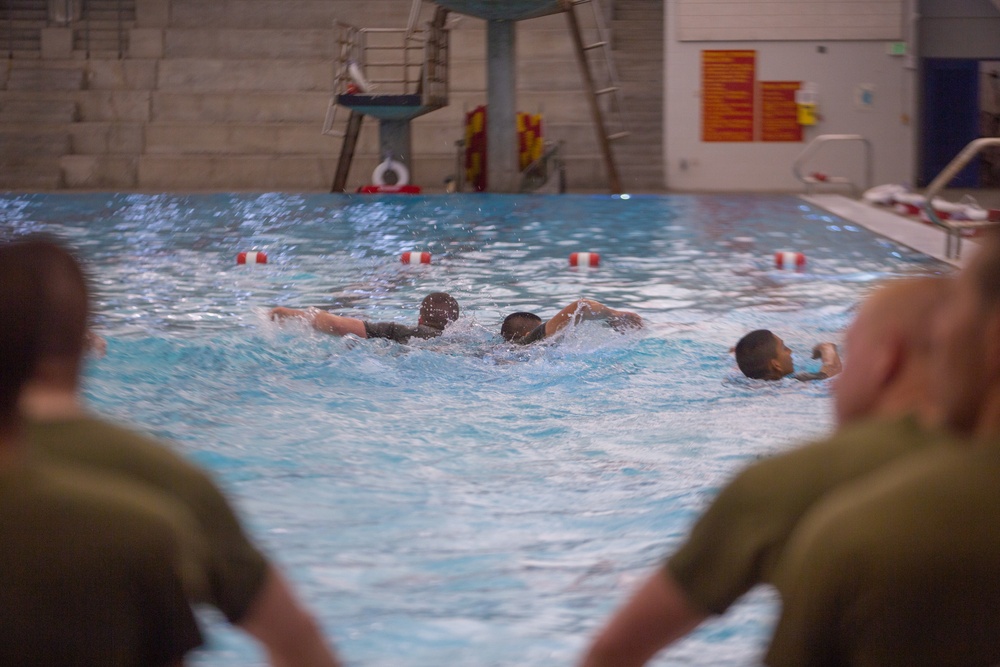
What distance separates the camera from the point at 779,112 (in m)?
20.1

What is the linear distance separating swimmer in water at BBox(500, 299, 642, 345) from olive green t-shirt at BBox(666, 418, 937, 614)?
516 centimetres

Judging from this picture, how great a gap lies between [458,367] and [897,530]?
17.0 feet

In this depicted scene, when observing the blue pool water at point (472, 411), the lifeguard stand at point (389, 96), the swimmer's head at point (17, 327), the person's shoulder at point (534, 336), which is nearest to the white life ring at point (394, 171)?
the lifeguard stand at point (389, 96)

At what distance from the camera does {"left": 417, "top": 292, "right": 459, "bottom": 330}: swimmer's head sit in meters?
7.13

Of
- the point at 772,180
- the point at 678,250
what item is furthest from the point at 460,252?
the point at 772,180

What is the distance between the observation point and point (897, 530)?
53.1 inches

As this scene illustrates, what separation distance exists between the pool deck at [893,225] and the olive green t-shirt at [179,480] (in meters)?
8.84

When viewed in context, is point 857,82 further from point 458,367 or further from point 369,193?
point 458,367

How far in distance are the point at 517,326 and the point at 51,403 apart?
545cm

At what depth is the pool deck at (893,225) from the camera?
1108 centimetres

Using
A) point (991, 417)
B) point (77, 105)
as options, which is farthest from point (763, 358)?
point (77, 105)

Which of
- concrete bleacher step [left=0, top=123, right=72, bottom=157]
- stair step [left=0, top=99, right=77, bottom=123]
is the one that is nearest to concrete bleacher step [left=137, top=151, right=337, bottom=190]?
concrete bleacher step [left=0, top=123, right=72, bottom=157]

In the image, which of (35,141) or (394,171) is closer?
(394,171)

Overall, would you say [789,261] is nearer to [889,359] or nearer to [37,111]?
[889,359]
